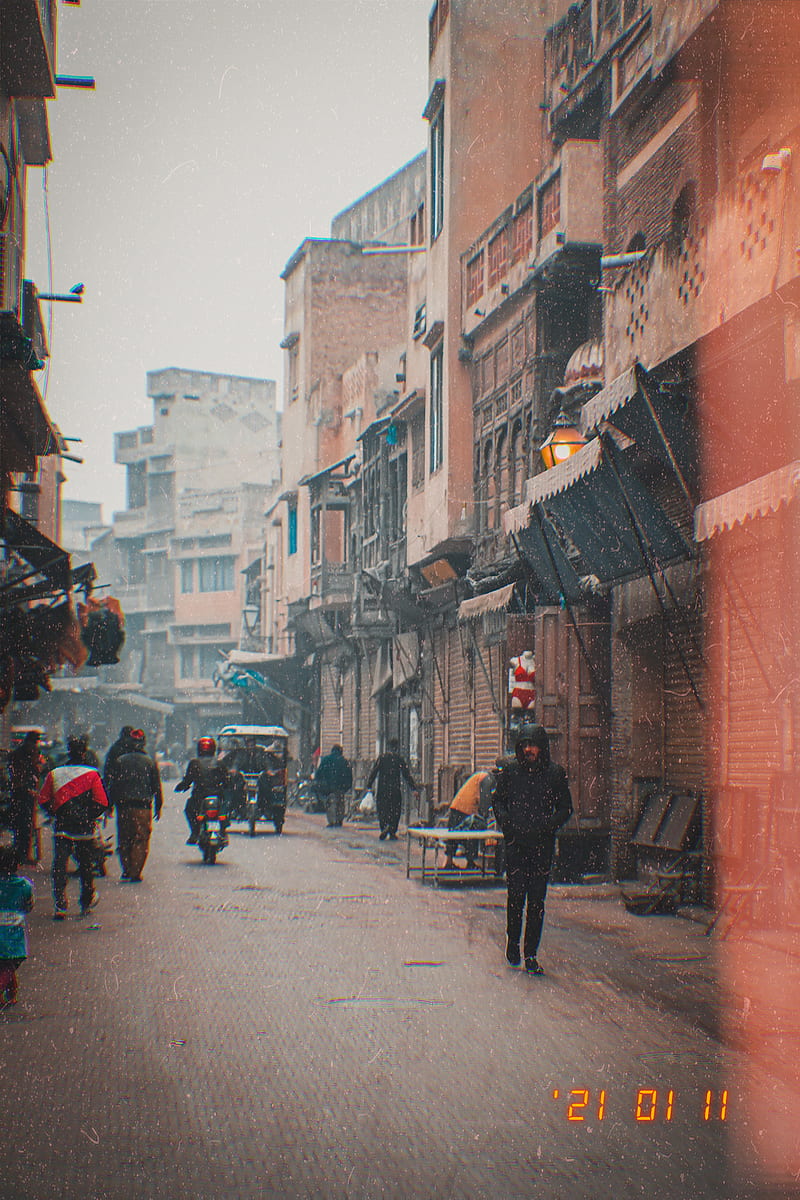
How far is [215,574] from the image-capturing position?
3036 inches

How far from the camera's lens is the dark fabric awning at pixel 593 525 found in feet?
49.5

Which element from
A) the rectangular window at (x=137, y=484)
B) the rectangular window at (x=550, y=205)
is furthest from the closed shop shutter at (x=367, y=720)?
the rectangular window at (x=137, y=484)

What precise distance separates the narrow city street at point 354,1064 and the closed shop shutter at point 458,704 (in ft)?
46.1

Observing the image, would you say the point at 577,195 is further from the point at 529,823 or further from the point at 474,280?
the point at 529,823

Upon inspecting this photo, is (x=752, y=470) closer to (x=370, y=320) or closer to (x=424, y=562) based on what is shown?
(x=424, y=562)

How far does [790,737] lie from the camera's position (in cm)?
1242

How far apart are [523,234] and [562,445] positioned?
18.6 ft

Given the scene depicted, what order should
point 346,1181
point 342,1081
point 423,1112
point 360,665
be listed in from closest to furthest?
1. point 346,1181
2. point 423,1112
3. point 342,1081
4. point 360,665

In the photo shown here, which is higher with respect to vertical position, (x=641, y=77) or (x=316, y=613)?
(x=641, y=77)

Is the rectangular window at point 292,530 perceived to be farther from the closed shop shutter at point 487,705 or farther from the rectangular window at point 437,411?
the closed shop shutter at point 487,705

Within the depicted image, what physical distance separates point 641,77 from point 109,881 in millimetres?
11060

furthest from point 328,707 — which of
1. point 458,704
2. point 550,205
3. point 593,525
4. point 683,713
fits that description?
point 683,713

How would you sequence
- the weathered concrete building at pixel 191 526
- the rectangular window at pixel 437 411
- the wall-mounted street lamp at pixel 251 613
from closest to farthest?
the rectangular window at pixel 437 411 < the wall-mounted street lamp at pixel 251 613 < the weathered concrete building at pixel 191 526

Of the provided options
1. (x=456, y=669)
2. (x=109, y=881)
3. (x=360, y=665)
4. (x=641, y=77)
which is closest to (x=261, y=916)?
(x=109, y=881)
